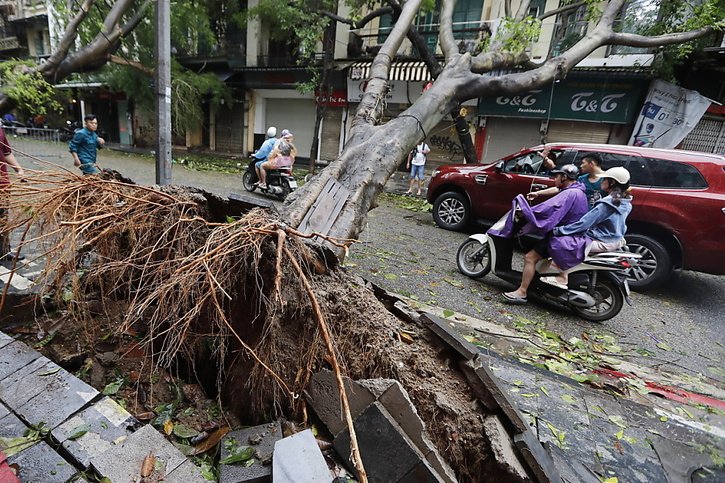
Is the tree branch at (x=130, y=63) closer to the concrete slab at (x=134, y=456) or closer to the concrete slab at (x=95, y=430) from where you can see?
the concrete slab at (x=95, y=430)

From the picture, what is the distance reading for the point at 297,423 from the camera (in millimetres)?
2180

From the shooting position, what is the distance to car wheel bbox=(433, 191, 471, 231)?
304 inches

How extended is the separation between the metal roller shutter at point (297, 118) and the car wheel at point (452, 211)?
11.9 meters

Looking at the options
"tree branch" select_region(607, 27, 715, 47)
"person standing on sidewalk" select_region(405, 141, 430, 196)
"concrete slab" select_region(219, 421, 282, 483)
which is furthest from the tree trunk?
"person standing on sidewalk" select_region(405, 141, 430, 196)

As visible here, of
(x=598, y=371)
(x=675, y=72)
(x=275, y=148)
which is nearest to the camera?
(x=598, y=371)

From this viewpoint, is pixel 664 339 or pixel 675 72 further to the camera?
pixel 675 72

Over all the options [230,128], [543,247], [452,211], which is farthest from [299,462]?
[230,128]

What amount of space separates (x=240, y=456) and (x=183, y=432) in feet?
1.80

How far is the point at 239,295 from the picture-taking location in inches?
94.6

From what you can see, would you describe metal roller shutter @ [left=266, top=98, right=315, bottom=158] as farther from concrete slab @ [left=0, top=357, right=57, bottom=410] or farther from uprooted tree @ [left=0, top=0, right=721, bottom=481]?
concrete slab @ [left=0, top=357, right=57, bottom=410]

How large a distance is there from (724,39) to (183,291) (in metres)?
13.8

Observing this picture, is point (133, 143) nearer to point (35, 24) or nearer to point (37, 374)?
point (35, 24)

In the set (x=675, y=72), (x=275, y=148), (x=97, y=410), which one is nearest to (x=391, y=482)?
(x=97, y=410)

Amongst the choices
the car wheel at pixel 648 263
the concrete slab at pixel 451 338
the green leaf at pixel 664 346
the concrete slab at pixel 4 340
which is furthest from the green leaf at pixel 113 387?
the car wheel at pixel 648 263
